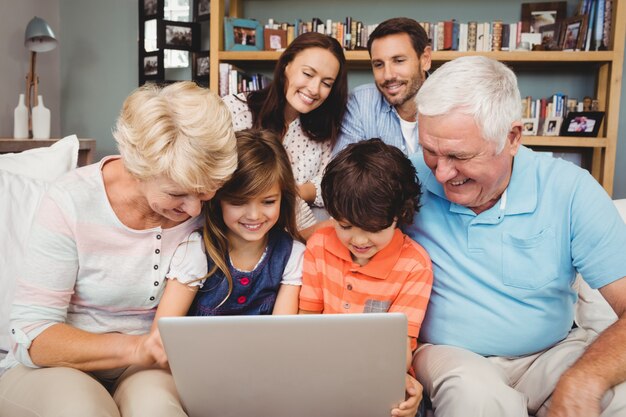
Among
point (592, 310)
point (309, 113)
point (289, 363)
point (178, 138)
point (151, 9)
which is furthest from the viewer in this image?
point (151, 9)

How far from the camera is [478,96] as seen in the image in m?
1.24

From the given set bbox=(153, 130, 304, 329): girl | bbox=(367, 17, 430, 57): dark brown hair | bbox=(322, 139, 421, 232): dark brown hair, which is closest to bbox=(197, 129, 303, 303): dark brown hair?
bbox=(153, 130, 304, 329): girl

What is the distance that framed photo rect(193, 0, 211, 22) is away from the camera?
4082 mm

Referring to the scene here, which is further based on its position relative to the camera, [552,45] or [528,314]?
[552,45]

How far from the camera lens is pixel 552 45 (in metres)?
3.61

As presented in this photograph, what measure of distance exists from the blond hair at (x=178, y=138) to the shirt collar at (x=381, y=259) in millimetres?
362

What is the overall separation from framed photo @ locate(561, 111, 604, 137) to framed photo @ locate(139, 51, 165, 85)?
9.01 feet

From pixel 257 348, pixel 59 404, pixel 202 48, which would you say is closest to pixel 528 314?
pixel 257 348

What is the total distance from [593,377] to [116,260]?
3.31 feet

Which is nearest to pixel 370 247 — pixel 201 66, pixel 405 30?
pixel 405 30

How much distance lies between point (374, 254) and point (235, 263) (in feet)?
1.14

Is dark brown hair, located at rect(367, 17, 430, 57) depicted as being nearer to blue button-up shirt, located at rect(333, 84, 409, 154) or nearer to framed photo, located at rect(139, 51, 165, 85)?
blue button-up shirt, located at rect(333, 84, 409, 154)

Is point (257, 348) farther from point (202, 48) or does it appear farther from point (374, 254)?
point (202, 48)

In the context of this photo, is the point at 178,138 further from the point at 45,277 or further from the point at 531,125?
the point at 531,125
